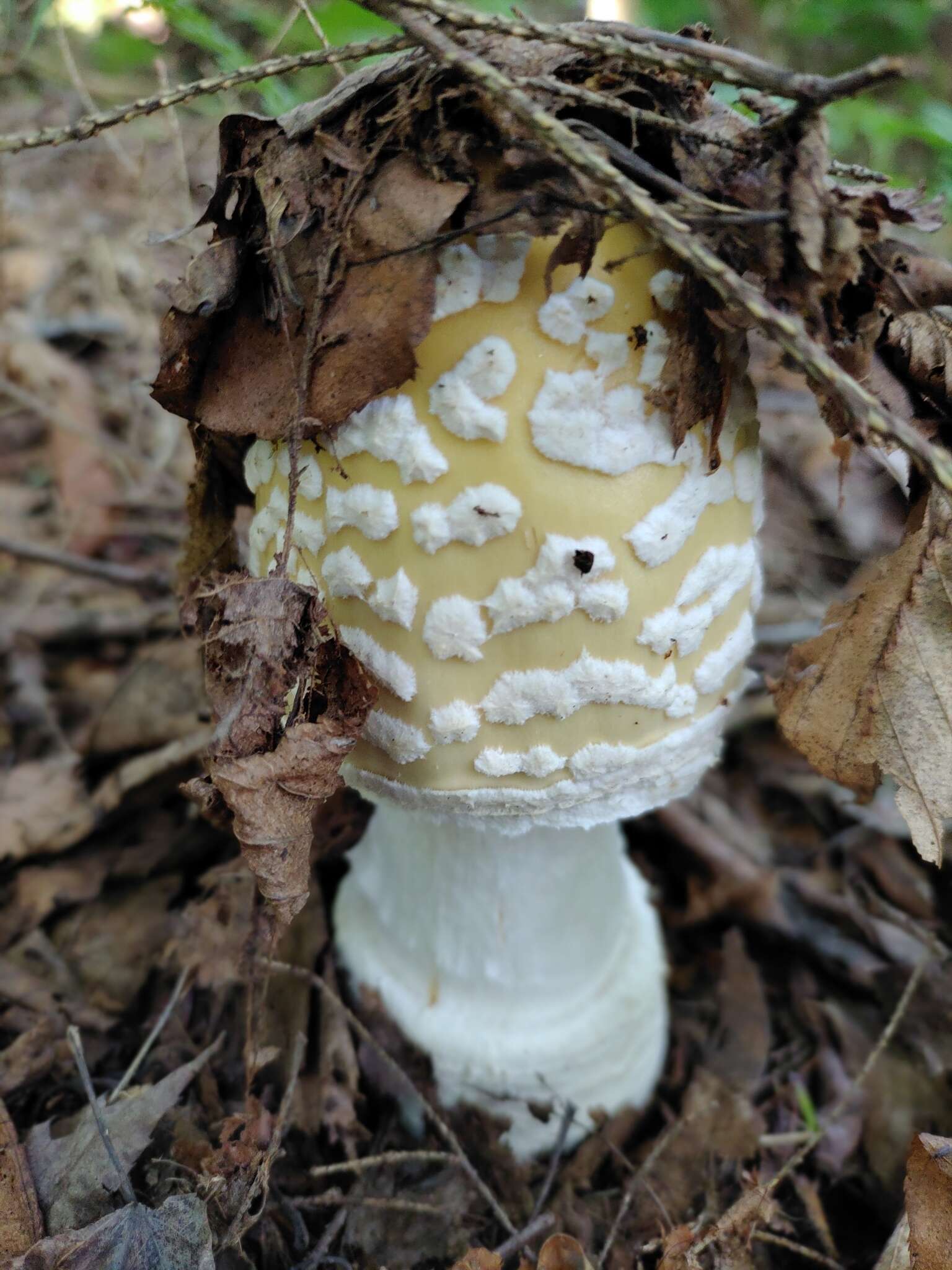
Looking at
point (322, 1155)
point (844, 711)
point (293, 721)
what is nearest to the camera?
point (293, 721)

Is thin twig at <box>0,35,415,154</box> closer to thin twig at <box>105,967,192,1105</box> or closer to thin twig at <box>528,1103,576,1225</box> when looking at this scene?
thin twig at <box>105,967,192,1105</box>

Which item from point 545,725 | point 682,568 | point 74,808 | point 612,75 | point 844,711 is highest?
point 612,75

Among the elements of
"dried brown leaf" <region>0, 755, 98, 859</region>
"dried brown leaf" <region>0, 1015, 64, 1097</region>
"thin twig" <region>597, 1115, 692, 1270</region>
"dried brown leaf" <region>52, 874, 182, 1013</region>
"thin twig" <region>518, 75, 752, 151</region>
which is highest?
"thin twig" <region>518, 75, 752, 151</region>

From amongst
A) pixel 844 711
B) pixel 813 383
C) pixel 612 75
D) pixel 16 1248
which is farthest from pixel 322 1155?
pixel 612 75

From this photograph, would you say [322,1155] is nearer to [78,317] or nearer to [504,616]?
[504,616]

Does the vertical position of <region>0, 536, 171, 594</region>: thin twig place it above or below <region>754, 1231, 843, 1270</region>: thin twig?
above

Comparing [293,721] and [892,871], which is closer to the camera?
[293,721]

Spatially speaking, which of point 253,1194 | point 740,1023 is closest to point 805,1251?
point 740,1023

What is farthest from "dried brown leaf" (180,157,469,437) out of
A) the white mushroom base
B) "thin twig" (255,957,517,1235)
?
"thin twig" (255,957,517,1235)
